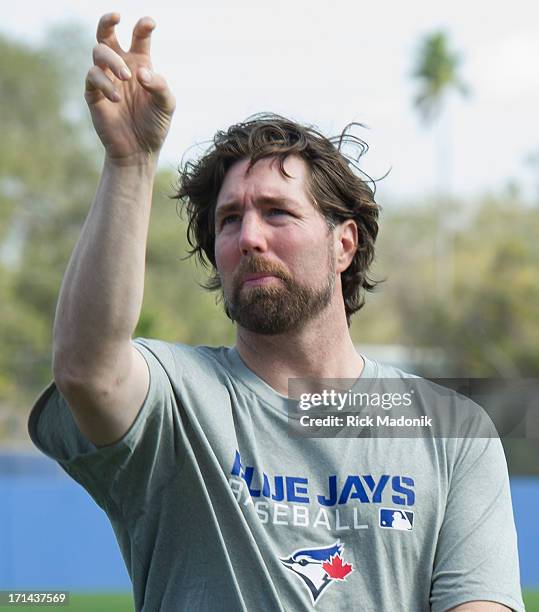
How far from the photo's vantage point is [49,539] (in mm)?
7605

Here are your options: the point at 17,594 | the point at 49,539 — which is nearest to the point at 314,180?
the point at 17,594

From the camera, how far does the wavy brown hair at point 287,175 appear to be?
255 cm

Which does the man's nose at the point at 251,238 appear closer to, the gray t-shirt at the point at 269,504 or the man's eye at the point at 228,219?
the man's eye at the point at 228,219

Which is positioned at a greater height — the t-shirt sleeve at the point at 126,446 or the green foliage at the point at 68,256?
the green foliage at the point at 68,256

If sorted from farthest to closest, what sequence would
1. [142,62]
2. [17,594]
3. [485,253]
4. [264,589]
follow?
1. [485,253]
2. [17,594]
3. [264,589]
4. [142,62]

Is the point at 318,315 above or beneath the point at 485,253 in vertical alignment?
beneath

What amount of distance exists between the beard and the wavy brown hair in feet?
1.03

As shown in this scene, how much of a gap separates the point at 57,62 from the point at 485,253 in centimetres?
1573

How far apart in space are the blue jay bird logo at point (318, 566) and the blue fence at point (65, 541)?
5.55 metres

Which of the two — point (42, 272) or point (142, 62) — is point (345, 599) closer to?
point (142, 62)

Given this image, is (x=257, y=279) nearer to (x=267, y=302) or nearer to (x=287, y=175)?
(x=267, y=302)

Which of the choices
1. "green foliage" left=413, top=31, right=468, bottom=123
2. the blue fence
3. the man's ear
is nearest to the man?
the man's ear

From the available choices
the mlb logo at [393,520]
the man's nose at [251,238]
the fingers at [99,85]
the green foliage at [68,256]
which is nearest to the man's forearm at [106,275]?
the fingers at [99,85]

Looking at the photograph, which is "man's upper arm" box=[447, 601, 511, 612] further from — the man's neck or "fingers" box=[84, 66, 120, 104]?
"fingers" box=[84, 66, 120, 104]
